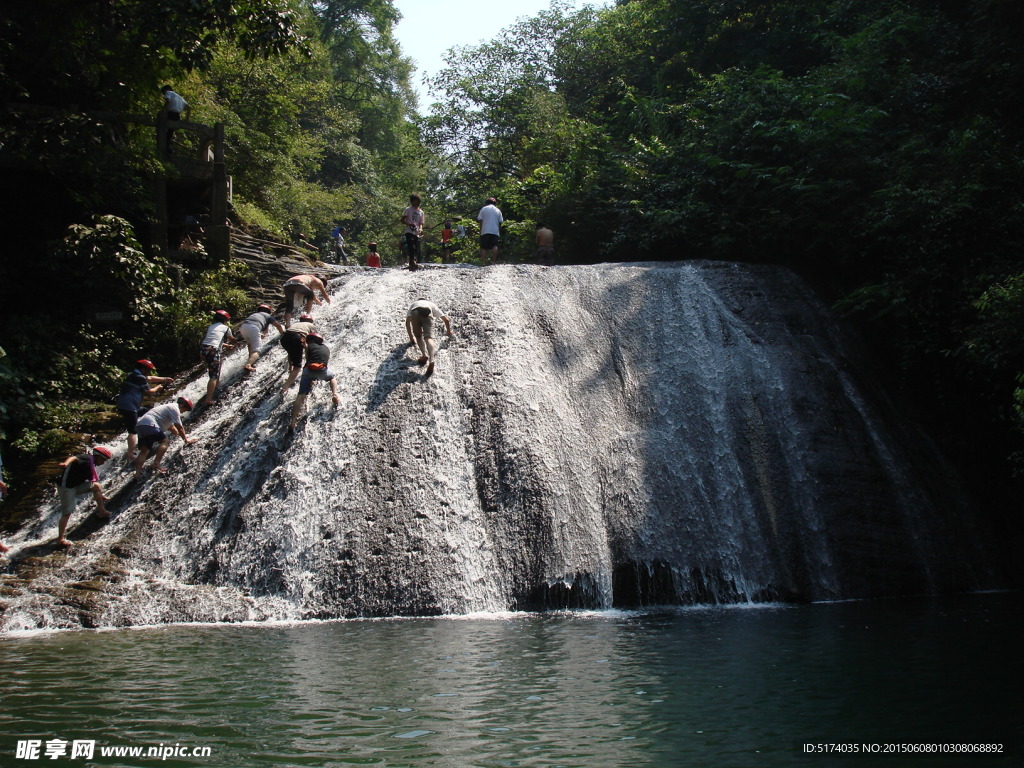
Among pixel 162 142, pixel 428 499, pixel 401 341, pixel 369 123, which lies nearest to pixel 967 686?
pixel 428 499

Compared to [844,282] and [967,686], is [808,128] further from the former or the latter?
[967,686]

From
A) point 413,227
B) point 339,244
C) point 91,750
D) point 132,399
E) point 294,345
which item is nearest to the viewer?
point 91,750

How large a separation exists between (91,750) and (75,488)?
760cm

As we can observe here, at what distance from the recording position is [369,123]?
60.1 meters

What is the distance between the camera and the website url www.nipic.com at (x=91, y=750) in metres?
5.33

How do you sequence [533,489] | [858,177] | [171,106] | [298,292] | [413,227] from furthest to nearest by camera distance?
1. [413,227]
2. [171,106]
3. [858,177]
4. [298,292]
5. [533,489]

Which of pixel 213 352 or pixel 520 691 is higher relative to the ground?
pixel 213 352

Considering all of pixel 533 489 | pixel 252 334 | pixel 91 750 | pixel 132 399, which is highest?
pixel 252 334

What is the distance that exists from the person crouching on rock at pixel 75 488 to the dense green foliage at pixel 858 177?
1248 cm

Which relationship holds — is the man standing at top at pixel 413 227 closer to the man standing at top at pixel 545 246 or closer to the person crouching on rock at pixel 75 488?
the man standing at top at pixel 545 246

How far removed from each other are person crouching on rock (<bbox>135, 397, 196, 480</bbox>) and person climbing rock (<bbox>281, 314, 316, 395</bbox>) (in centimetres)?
175

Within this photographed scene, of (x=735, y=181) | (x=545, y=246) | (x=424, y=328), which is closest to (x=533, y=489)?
(x=424, y=328)

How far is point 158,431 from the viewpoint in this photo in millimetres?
13164

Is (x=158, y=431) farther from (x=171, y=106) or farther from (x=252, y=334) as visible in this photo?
(x=171, y=106)
